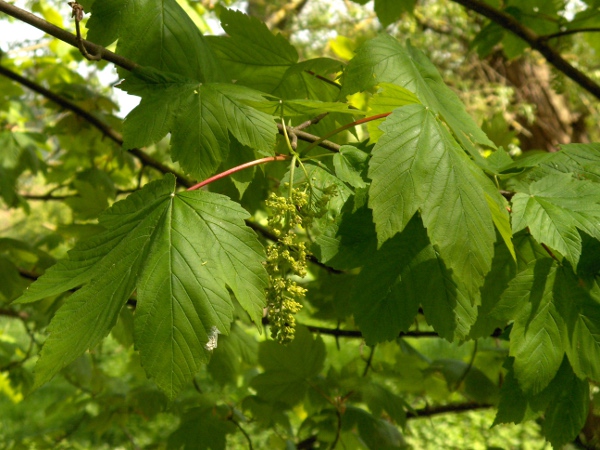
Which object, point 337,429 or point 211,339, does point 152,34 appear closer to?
point 211,339

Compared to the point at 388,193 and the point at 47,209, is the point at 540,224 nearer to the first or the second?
the point at 388,193

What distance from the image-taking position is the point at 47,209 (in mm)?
6281

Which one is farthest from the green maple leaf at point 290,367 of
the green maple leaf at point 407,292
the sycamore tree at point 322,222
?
the green maple leaf at point 407,292

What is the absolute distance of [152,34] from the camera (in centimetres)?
128

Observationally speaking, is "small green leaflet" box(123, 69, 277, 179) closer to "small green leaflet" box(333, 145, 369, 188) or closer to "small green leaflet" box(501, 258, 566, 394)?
"small green leaflet" box(333, 145, 369, 188)

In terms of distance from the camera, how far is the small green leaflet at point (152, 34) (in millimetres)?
1260

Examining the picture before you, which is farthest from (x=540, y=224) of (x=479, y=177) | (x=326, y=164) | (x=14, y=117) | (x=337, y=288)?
(x=14, y=117)

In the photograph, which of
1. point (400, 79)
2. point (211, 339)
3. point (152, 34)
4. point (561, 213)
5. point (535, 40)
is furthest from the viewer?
point (535, 40)

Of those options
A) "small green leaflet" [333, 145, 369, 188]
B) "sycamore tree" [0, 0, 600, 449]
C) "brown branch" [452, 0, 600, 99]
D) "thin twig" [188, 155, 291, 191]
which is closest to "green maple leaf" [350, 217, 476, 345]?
"sycamore tree" [0, 0, 600, 449]

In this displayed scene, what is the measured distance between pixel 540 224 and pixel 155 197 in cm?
64

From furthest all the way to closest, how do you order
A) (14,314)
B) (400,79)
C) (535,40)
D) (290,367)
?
1. (14,314)
2. (535,40)
3. (290,367)
4. (400,79)

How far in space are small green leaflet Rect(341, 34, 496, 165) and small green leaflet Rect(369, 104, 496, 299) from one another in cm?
14

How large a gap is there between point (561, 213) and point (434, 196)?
250 millimetres

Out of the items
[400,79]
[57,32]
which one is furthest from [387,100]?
[57,32]
